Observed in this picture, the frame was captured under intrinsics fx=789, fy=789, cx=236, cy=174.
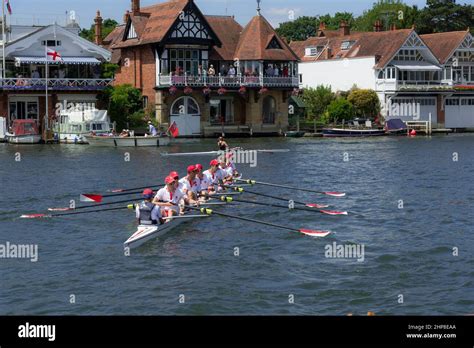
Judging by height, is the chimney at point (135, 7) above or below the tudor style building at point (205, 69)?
above

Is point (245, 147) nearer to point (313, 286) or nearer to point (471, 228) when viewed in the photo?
point (471, 228)

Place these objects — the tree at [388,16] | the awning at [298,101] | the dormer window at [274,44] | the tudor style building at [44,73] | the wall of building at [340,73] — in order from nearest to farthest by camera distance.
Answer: the tudor style building at [44,73] → the dormer window at [274,44] → the wall of building at [340,73] → the awning at [298,101] → the tree at [388,16]

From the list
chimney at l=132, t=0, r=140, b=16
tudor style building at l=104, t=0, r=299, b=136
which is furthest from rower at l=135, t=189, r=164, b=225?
chimney at l=132, t=0, r=140, b=16

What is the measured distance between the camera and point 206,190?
28.6 meters

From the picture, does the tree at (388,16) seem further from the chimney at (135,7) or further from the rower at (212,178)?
the rower at (212,178)

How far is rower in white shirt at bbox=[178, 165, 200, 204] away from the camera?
84.4 feet

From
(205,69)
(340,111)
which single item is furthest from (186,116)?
(340,111)

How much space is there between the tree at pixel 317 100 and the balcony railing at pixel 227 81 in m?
6.00

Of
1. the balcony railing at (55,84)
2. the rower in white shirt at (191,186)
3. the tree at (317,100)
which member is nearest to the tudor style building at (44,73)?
the balcony railing at (55,84)

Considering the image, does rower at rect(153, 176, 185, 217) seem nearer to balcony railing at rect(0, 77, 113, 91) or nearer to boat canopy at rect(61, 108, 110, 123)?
boat canopy at rect(61, 108, 110, 123)

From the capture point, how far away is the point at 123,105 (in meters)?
68.2

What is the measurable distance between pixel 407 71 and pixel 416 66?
1.05 metres

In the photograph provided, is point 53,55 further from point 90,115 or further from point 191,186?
point 191,186

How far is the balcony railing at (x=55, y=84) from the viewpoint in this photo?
208ft
